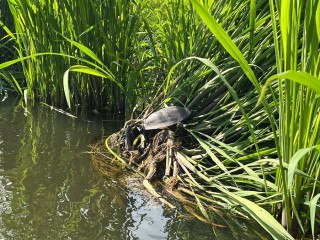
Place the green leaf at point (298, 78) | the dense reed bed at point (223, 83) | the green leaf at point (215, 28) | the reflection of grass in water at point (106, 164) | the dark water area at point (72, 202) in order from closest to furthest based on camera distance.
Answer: the green leaf at point (298, 78)
the green leaf at point (215, 28)
the dense reed bed at point (223, 83)
the dark water area at point (72, 202)
the reflection of grass in water at point (106, 164)

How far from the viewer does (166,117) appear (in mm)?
2127

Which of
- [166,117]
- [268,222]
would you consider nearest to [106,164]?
[166,117]

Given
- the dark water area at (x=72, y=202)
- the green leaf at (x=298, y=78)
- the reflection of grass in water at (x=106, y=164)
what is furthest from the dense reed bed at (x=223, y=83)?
the reflection of grass in water at (x=106, y=164)

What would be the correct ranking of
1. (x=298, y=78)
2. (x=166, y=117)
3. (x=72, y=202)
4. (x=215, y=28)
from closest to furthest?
(x=298, y=78), (x=215, y=28), (x=72, y=202), (x=166, y=117)

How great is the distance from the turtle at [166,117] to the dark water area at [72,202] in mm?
280

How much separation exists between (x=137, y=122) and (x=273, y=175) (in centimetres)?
82

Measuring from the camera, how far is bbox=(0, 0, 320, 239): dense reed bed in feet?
4.43

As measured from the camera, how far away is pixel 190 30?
243 centimetres

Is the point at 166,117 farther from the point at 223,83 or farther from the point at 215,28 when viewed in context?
the point at 215,28

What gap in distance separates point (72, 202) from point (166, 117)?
23.4 inches

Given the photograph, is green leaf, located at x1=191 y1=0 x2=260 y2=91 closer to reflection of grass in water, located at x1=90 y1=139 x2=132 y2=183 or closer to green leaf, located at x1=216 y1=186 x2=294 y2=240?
green leaf, located at x1=216 y1=186 x2=294 y2=240

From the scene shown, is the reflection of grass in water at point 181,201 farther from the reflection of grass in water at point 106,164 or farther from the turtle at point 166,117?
the turtle at point 166,117

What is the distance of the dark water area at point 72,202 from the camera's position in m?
1.58

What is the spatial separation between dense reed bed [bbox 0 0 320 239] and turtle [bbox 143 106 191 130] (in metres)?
0.07
